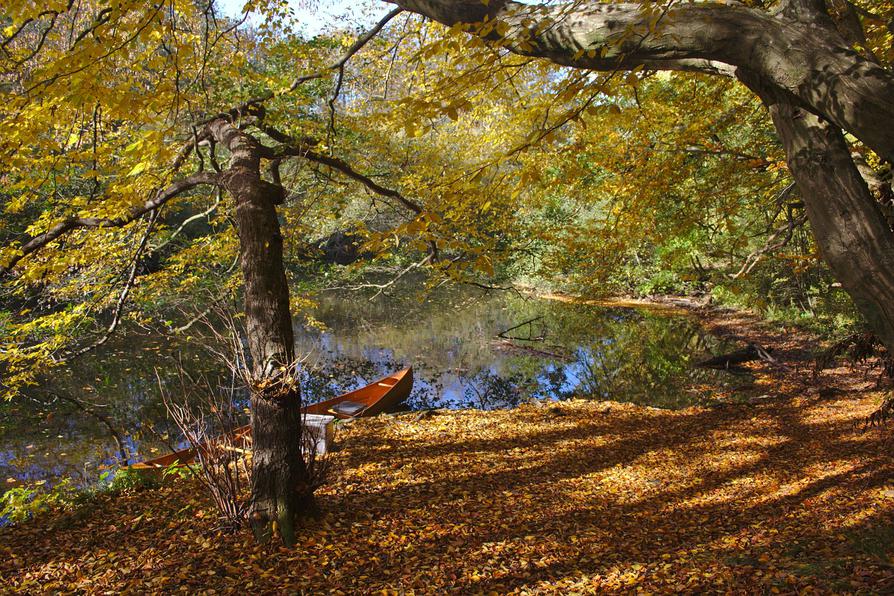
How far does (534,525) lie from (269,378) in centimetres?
204

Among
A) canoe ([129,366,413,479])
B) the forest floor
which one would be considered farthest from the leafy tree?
canoe ([129,366,413,479])

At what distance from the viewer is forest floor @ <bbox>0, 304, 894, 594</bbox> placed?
2766 mm

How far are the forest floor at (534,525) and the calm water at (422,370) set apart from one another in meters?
1.95

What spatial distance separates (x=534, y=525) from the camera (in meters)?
3.64

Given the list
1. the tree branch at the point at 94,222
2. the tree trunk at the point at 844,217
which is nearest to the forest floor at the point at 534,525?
the tree trunk at the point at 844,217

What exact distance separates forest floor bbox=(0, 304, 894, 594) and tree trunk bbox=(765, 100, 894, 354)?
4.43 feet

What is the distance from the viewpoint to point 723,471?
481cm

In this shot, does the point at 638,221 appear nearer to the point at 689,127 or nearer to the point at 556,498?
the point at 689,127

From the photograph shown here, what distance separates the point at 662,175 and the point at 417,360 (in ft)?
22.4

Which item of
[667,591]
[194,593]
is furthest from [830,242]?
[194,593]

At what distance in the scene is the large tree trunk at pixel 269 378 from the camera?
3102 mm

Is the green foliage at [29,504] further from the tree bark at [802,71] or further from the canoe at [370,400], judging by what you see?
the tree bark at [802,71]

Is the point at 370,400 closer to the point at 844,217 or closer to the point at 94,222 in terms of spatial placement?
the point at 94,222

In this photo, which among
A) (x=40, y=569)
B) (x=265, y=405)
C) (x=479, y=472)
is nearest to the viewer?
(x=40, y=569)
